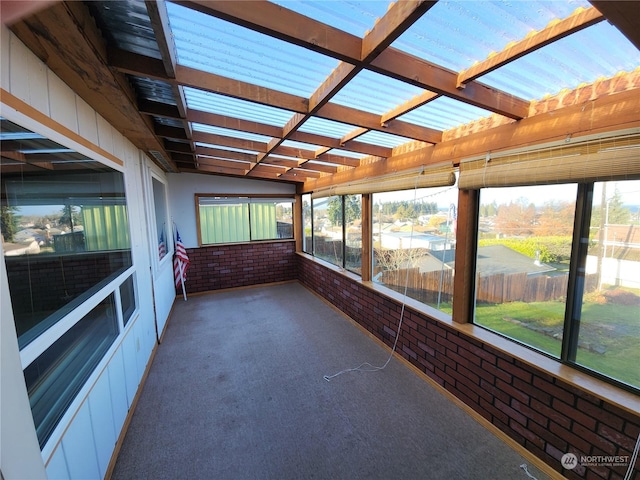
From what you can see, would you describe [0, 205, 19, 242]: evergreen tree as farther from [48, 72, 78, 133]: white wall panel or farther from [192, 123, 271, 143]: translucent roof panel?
[192, 123, 271, 143]: translucent roof panel

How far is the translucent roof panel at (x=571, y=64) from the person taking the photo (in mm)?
1017

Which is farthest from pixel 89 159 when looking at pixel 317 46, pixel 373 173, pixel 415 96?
pixel 373 173

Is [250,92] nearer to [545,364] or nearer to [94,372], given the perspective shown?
[94,372]

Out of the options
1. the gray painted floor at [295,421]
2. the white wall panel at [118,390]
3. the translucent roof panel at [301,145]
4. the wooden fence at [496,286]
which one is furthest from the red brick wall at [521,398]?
the white wall panel at [118,390]

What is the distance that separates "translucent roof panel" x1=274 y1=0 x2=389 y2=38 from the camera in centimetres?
94

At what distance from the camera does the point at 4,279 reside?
856 millimetres

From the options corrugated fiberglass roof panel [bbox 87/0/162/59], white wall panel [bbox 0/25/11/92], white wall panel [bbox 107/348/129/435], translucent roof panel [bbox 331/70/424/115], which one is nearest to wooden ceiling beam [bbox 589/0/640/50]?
translucent roof panel [bbox 331/70/424/115]

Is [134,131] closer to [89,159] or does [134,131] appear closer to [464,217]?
[89,159]

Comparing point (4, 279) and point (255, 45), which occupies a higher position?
point (255, 45)

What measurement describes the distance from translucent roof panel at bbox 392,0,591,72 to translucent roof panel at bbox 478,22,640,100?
0.17m

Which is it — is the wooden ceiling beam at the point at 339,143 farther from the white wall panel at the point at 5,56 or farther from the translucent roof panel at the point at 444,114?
the white wall panel at the point at 5,56

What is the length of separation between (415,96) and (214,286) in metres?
4.88

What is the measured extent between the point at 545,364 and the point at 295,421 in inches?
69.7
